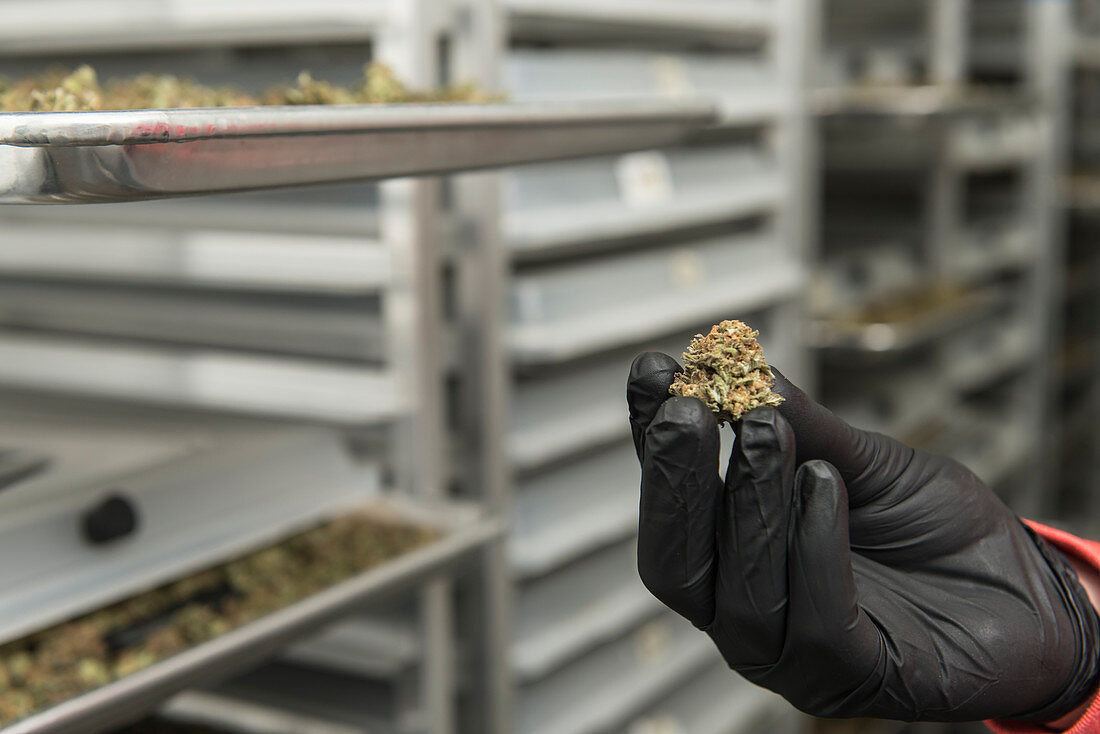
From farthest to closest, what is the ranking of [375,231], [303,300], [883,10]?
[883,10], [303,300], [375,231]

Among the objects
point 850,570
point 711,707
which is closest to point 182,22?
point 850,570

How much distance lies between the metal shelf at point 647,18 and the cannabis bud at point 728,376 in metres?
0.95

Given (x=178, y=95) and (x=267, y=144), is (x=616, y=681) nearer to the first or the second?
(x=178, y=95)

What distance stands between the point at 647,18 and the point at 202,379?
0.96 metres

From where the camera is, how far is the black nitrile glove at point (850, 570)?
83 cm

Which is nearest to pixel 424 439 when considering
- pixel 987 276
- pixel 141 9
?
pixel 141 9

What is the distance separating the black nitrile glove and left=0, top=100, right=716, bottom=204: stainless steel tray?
10.3 inches

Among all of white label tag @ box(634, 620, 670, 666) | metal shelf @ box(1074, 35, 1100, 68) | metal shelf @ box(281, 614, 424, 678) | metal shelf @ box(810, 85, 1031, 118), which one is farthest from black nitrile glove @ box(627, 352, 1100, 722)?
metal shelf @ box(1074, 35, 1100, 68)

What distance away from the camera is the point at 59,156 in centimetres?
71

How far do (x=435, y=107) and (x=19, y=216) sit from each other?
1278 millimetres

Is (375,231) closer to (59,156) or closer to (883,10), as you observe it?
(59,156)

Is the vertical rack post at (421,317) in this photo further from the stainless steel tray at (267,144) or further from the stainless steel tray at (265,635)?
the stainless steel tray at (267,144)

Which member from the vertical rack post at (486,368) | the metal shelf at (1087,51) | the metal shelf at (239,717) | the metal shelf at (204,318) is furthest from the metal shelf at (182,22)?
the metal shelf at (1087,51)

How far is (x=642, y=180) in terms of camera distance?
1.98 m
